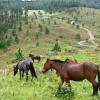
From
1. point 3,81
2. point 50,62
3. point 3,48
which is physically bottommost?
point 3,48

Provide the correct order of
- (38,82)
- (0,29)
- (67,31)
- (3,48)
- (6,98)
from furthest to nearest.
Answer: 1. (67,31)
2. (0,29)
3. (3,48)
4. (38,82)
5. (6,98)

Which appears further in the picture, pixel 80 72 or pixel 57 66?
pixel 57 66

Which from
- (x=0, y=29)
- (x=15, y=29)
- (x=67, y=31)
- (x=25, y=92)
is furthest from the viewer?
(x=67, y=31)

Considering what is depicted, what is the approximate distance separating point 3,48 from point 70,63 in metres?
116

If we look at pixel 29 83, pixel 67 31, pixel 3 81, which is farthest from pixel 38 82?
pixel 67 31

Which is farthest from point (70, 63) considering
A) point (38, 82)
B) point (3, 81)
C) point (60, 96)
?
point (3, 81)

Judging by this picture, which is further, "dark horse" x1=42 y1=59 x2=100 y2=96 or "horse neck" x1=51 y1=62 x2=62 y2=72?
"horse neck" x1=51 y1=62 x2=62 y2=72

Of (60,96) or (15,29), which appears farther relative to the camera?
(15,29)

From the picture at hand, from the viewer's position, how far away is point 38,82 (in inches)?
850

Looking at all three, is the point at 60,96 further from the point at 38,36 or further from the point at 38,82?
the point at 38,36

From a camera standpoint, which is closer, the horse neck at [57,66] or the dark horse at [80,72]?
the dark horse at [80,72]

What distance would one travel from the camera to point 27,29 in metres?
180

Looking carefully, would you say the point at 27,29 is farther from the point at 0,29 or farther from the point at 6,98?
the point at 6,98

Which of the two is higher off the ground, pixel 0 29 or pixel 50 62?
pixel 50 62
